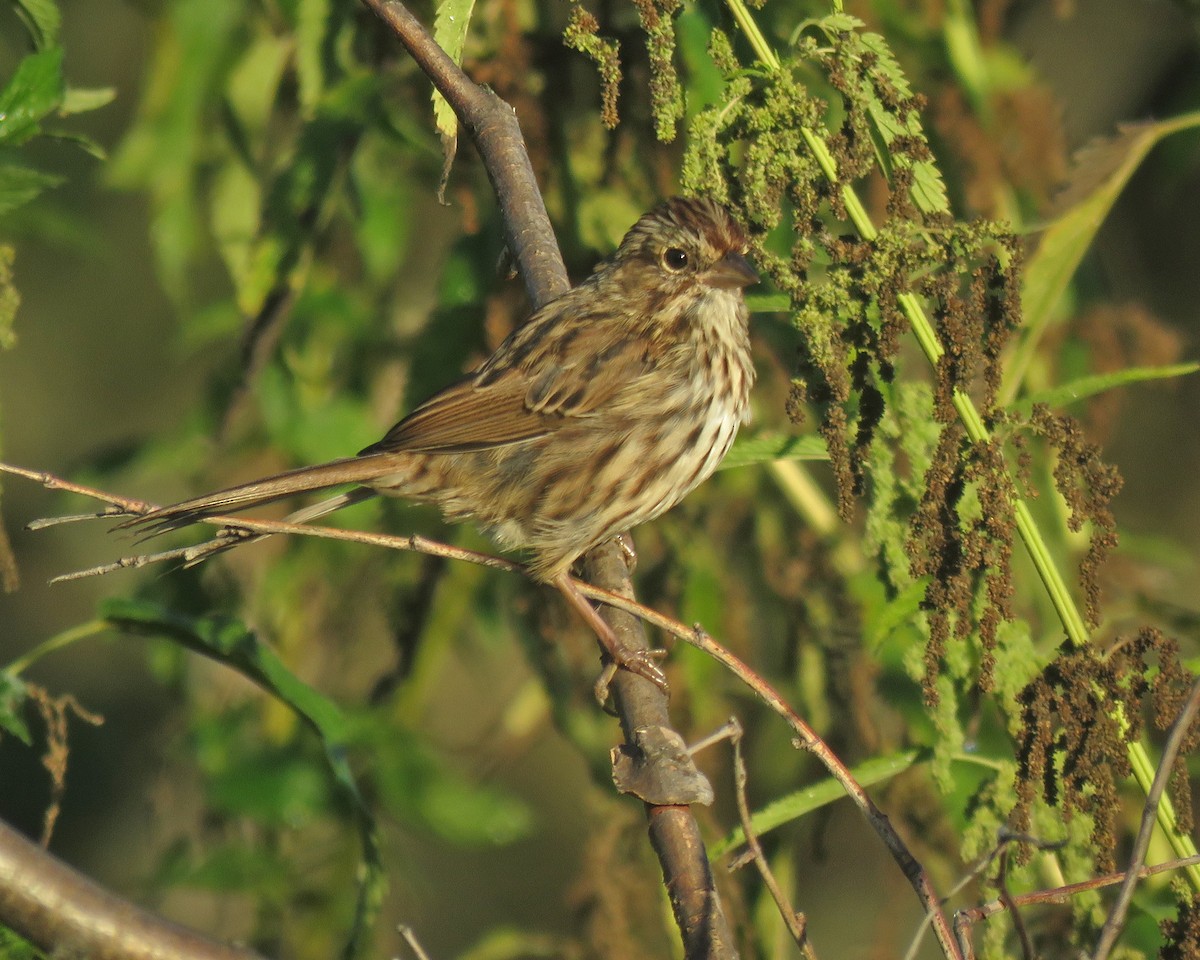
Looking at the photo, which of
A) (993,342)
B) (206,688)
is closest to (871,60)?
(993,342)

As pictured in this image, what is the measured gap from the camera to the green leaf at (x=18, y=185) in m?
2.65

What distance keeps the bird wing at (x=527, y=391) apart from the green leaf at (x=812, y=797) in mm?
1308

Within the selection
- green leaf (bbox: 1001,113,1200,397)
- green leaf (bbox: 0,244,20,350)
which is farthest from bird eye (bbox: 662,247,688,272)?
green leaf (bbox: 0,244,20,350)

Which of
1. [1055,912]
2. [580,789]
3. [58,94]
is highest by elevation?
[58,94]

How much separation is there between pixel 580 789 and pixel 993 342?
205 inches

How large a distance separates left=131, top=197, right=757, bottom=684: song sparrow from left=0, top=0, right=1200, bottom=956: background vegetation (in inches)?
6.8

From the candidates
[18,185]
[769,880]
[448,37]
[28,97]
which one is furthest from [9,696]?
[448,37]

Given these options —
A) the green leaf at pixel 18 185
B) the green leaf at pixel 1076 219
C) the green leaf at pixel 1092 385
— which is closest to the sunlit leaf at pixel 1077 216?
the green leaf at pixel 1076 219

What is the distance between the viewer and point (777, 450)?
273cm

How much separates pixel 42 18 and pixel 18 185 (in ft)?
1.28

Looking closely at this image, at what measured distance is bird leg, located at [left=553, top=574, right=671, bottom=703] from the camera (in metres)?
2.95

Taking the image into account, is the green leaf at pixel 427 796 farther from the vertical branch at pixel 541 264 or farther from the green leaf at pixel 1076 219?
the green leaf at pixel 1076 219

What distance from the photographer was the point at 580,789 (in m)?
7.23

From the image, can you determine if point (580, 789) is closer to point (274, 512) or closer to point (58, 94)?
point (274, 512)
